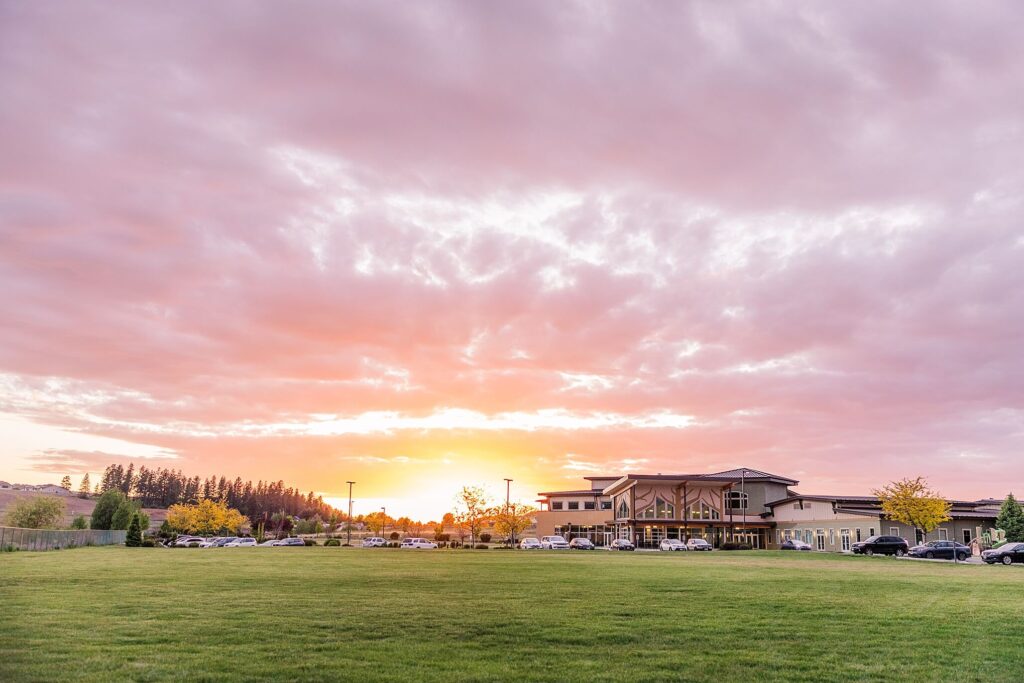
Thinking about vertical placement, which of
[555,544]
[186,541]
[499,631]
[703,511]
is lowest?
[186,541]

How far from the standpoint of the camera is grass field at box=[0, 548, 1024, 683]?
11.8 m

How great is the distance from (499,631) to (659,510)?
296 feet

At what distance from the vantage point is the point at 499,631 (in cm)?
1527

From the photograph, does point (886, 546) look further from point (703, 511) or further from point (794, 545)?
point (703, 511)

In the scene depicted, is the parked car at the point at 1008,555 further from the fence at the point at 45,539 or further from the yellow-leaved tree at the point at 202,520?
the yellow-leaved tree at the point at 202,520

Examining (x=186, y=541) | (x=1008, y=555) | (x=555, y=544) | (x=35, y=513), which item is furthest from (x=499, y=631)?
(x=35, y=513)

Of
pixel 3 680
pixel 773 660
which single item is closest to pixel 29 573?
pixel 3 680

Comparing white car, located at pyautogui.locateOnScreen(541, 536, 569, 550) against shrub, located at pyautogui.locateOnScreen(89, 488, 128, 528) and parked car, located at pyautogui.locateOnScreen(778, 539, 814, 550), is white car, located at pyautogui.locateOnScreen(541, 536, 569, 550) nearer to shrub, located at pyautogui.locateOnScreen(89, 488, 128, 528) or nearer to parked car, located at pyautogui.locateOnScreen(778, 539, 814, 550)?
parked car, located at pyautogui.locateOnScreen(778, 539, 814, 550)

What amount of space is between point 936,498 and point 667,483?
39328 mm

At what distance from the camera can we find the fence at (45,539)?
53688mm

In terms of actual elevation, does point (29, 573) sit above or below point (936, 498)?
below

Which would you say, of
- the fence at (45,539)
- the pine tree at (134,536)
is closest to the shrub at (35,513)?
the pine tree at (134,536)

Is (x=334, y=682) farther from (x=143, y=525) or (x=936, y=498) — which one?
(x=143, y=525)

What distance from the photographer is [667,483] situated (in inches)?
4023
